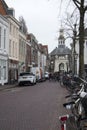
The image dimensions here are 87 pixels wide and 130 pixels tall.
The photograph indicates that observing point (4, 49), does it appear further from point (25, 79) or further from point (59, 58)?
point (59, 58)

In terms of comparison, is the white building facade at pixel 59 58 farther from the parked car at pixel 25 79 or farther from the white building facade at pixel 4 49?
the parked car at pixel 25 79

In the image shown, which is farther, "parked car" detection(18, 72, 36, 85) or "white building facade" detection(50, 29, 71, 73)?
"white building facade" detection(50, 29, 71, 73)

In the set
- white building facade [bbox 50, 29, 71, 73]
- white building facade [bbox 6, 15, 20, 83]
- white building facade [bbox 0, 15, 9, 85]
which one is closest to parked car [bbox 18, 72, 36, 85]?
white building facade [bbox 0, 15, 9, 85]

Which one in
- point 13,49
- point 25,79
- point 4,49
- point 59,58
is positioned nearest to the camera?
point 25,79

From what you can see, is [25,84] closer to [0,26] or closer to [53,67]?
[0,26]

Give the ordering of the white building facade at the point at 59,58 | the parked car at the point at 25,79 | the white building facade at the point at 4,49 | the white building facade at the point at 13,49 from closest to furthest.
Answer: the parked car at the point at 25,79 → the white building facade at the point at 4,49 → the white building facade at the point at 13,49 → the white building facade at the point at 59,58

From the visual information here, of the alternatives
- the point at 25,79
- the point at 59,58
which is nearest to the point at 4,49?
the point at 25,79

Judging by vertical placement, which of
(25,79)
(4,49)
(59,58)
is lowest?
(25,79)

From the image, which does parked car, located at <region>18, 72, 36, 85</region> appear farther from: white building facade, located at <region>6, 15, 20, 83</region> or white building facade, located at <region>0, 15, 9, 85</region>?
white building facade, located at <region>6, 15, 20, 83</region>

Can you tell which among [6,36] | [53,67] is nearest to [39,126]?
[6,36]

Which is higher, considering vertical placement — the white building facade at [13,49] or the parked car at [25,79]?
the white building facade at [13,49]

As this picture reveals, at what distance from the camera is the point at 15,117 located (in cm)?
1291

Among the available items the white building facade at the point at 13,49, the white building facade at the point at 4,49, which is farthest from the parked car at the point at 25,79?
the white building facade at the point at 13,49

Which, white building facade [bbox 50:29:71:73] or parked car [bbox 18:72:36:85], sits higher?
white building facade [bbox 50:29:71:73]
